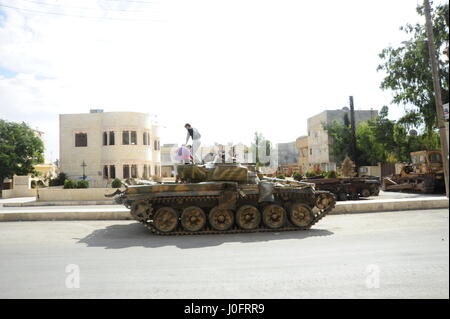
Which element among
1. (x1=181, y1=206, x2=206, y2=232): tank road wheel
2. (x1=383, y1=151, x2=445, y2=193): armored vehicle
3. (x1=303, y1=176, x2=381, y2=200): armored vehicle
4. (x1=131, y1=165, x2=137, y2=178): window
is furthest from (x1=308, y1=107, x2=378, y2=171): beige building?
(x1=181, y1=206, x2=206, y2=232): tank road wheel

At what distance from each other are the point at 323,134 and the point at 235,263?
46735 millimetres

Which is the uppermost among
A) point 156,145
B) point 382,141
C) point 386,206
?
point 156,145

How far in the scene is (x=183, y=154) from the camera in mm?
10555

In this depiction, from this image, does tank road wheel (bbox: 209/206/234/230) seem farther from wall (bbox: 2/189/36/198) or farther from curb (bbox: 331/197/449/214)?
wall (bbox: 2/189/36/198)

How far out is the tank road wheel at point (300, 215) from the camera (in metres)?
9.80

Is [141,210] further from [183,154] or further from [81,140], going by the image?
[81,140]

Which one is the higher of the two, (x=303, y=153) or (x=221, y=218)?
(x=303, y=153)

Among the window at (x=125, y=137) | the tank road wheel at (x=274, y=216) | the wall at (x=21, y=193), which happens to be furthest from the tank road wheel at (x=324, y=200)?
the wall at (x=21, y=193)

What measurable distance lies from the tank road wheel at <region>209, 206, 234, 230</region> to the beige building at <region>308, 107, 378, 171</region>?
1545 inches

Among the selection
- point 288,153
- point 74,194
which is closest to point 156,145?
point 74,194

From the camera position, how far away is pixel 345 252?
6.55 m

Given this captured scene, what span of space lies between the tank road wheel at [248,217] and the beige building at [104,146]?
83.8 feet

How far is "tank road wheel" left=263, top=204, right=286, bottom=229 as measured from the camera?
974 cm
